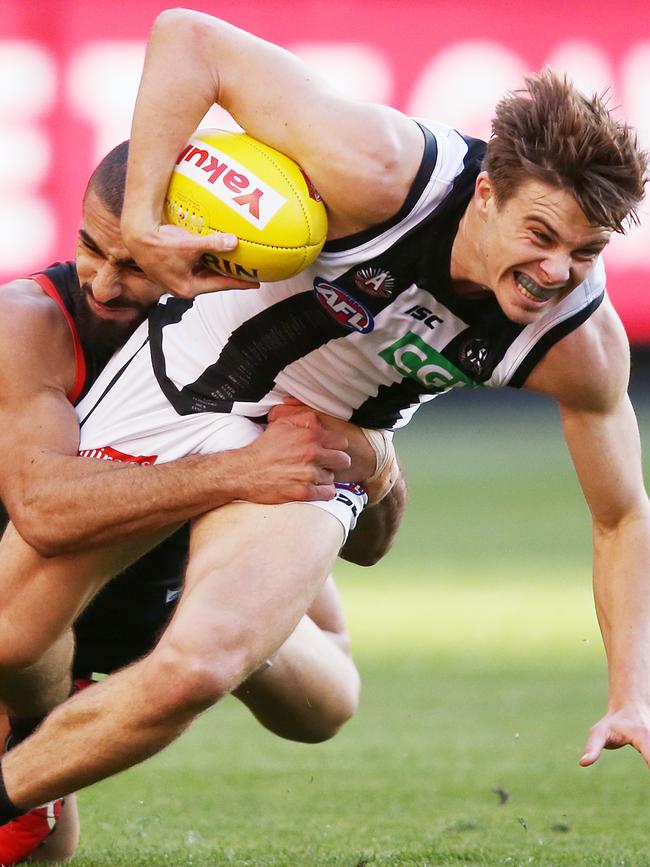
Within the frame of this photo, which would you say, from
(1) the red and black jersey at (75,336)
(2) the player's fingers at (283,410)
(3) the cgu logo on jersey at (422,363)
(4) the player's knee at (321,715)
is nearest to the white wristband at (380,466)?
(2) the player's fingers at (283,410)

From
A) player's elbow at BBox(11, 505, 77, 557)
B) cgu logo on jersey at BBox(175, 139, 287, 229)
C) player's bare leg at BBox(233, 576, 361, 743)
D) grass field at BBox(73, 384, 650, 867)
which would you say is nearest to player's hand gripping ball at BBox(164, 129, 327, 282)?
cgu logo on jersey at BBox(175, 139, 287, 229)

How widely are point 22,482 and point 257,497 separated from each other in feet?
2.73

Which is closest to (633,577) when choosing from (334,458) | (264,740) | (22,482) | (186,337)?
(334,458)

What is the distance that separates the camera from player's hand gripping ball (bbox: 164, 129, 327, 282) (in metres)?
4.34

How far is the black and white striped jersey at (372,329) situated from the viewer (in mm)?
4523

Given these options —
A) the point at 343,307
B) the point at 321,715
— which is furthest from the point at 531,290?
the point at 321,715

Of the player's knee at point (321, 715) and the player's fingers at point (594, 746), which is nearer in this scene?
the player's fingers at point (594, 746)

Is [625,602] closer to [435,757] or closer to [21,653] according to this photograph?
[21,653]

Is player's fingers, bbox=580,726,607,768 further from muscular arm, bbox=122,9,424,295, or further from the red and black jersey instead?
the red and black jersey

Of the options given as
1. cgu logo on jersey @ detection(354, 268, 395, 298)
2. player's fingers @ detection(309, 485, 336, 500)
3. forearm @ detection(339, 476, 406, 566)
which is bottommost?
forearm @ detection(339, 476, 406, 566)

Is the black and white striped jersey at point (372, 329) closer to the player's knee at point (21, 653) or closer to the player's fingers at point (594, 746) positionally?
the player's knee at point (21, 653)

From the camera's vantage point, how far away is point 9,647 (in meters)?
5.09

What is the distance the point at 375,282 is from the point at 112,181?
46.4 inches

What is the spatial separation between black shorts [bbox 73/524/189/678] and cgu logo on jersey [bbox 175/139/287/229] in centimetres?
164
